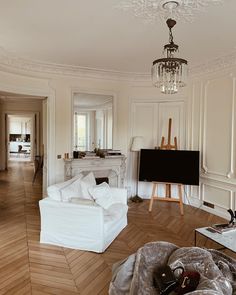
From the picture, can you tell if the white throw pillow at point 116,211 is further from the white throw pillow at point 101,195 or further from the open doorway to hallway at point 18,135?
the open doorway to hallway at point 18,135

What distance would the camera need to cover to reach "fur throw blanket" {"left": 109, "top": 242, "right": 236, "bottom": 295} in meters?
1.47

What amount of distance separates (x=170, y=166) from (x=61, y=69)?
294cm

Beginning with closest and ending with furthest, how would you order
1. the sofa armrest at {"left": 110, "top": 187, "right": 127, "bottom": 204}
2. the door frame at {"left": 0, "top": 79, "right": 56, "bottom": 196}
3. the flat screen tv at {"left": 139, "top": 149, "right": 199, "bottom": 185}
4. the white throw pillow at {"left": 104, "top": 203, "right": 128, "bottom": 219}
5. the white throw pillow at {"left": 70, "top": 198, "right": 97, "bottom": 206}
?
the white throw pillow at {"left": 70, "top": 198, "right": 97, "bottom": 206} → the white throw pillow at {"left": 104, "top": 203, "right": 128, "bottom": 219} → the sofa armrest at {"left": 110, "top": 187, "right": 127, "bottom": 204} → the flat screen tv at {"left": 139, "top": 149, "right": 199, "bottom": 185} → the door frame at {"left": 0, "top": 79, "right": 56, "bottom": 196}

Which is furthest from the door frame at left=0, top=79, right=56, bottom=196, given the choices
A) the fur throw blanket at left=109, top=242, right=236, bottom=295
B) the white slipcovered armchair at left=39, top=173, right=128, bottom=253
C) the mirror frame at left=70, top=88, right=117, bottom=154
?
the fur throw blanket at left=109, top=242, right=236, bottom=295

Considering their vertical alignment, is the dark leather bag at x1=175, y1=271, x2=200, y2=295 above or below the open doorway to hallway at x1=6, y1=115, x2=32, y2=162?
below

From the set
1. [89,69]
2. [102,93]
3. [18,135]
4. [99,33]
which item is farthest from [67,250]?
[18,135]

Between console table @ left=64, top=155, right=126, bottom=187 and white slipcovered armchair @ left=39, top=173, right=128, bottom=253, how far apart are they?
146 cm

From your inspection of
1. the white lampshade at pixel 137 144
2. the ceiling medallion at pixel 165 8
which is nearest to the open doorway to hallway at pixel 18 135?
the white lampshade at pixel 137 144

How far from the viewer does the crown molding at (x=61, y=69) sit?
15.0 feet

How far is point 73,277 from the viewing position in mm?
2736

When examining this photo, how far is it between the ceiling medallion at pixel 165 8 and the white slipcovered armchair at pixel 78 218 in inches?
93.7

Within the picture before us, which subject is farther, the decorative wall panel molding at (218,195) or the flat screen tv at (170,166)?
the flat screen tv at (170,166)

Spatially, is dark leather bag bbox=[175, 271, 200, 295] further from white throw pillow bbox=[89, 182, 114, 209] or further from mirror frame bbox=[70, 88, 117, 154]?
mirror frame bbox=[70, 88, 117, 154]

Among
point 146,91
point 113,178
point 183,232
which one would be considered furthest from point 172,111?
point 183,232
